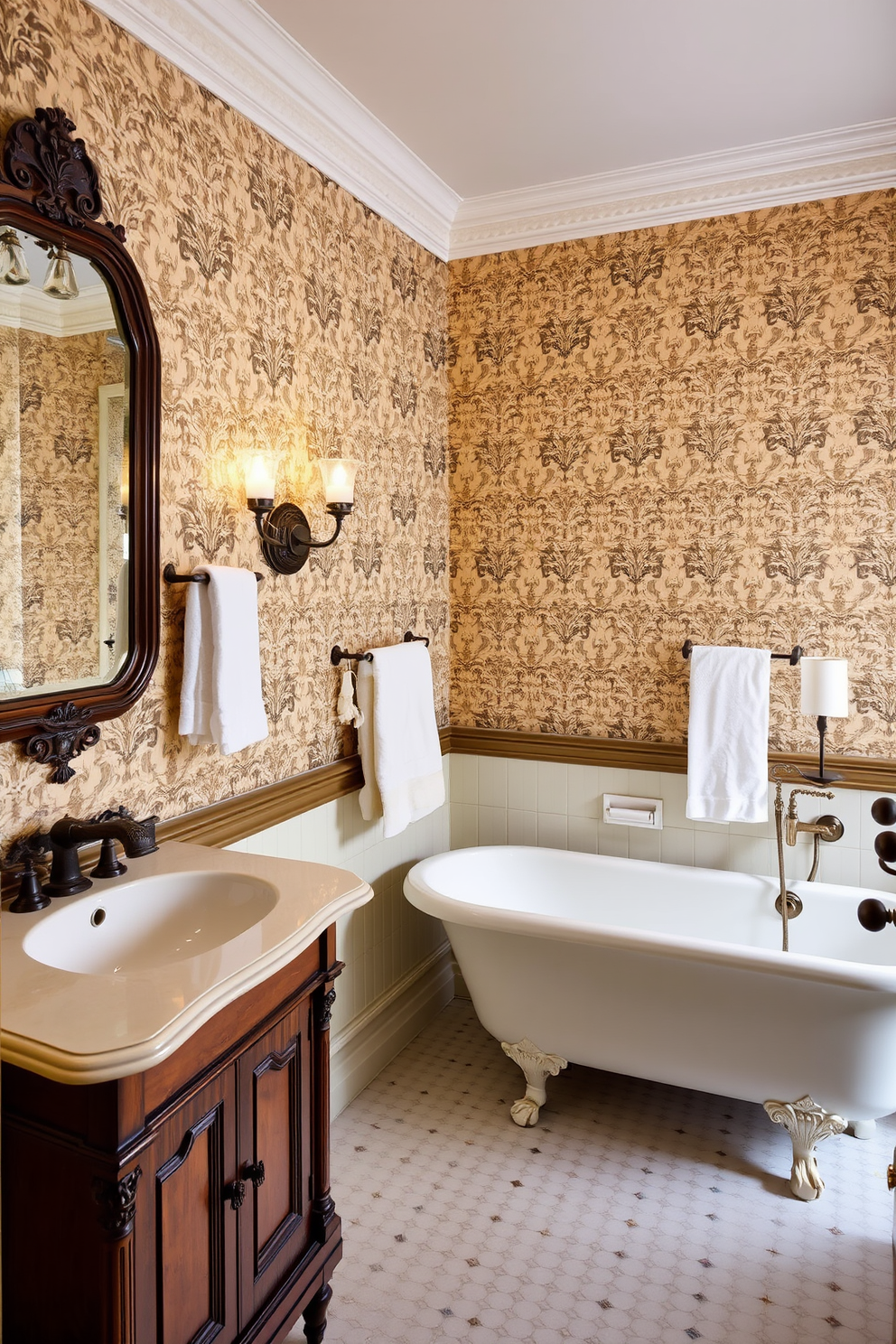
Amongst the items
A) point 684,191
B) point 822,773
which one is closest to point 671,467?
point 684,191

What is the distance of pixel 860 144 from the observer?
102 inches

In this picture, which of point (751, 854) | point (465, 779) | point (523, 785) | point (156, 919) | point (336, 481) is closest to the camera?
point (156, 919)

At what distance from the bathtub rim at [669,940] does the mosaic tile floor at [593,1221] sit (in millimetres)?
592

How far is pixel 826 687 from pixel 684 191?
163 centimetres

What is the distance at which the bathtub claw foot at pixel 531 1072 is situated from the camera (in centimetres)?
253

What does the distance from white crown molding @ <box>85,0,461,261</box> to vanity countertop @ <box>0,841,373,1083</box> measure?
5.46 feet

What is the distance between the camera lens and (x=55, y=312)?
1.62 meters

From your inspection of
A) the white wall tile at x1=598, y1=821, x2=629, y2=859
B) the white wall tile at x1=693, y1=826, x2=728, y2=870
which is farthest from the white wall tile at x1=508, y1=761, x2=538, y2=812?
the white wall tile at x1=693, y1=826, x2=728, y2=870

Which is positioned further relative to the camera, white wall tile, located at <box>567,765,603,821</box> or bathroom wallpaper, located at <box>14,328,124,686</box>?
white wall tile, located at <box>567,765,603,821</box>

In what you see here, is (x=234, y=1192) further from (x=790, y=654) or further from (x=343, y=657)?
(x=790, y=654)

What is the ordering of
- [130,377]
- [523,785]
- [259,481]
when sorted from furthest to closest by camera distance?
1. [523,785]
2. [259,481]
3. [130,377]

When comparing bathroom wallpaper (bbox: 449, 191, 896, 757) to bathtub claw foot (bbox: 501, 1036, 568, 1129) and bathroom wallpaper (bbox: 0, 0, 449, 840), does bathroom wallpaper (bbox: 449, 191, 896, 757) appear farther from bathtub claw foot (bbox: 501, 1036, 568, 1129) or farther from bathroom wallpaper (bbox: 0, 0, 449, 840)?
bathtub claw foot (bbox: 501, 1036, 568, 1129)

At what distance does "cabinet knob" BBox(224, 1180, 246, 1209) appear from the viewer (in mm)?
1428

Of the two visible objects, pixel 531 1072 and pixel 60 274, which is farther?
pixel 531 1072
